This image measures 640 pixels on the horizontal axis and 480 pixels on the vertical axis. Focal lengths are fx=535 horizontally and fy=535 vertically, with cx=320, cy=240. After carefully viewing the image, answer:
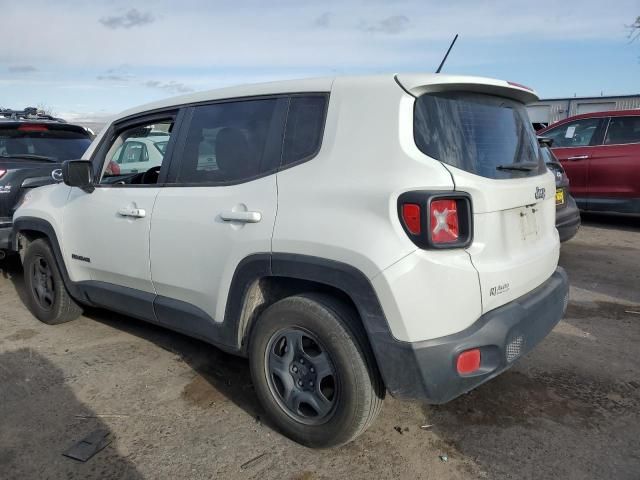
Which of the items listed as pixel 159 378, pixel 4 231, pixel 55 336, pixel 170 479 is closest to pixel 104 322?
pixel 55 336

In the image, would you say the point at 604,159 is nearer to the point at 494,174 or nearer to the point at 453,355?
the point at 494,174

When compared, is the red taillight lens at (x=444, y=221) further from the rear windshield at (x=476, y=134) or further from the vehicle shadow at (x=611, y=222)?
the vehicle shadow at (x=611, y=222)

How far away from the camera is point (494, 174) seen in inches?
101

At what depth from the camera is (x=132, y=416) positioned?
10.2 ft

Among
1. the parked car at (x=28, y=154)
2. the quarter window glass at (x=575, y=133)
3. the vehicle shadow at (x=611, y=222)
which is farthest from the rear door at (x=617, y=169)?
the parked car at (x=28, y=154)

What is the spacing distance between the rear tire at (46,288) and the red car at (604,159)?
7.42 metres

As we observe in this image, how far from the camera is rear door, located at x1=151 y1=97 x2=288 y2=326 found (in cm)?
281

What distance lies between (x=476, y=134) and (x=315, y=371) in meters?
1.41

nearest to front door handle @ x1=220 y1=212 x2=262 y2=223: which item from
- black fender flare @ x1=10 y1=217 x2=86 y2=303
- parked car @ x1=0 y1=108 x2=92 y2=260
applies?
black fender flare @ x1=10 y1=217 x2=86 y2=303

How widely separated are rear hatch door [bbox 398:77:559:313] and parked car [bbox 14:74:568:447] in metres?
0.01

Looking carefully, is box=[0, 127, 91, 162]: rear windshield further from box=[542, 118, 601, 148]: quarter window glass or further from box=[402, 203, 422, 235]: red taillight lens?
box=[542, 118, 601, 148]: quarter window glass

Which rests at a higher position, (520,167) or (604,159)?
(520,167)

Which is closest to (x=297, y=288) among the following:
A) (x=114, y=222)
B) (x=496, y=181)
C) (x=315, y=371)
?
(x=315, y=371)

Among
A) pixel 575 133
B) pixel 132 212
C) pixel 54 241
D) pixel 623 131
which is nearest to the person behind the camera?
pixel 132 212
